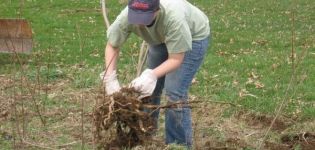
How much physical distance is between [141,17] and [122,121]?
0.59m

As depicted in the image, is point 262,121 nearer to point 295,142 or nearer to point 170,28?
point 295,142

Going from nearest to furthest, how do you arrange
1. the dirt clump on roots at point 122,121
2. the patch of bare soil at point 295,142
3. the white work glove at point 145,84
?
1. the dirt clump on roots at point 122,121
2. the white work glove at point 145,84
3. the patch of bare soil at point 295,142

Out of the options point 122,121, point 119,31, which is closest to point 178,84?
point 119,31

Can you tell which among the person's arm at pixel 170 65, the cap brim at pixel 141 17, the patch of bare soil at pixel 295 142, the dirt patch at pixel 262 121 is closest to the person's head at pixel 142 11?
the cap brim at pixel 141 17

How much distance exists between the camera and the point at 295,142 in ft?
16.6

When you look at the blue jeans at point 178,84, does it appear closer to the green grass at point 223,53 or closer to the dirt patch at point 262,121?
the green grass at point 223,53

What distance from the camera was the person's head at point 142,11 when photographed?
367 cm

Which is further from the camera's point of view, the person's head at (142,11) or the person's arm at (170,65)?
the person's arm at (170,65)

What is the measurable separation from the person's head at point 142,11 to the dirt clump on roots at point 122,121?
40 cm

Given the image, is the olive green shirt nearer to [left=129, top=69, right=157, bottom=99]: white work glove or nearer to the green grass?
[left=129, top=69, right=157, bottom=99]: white work glove

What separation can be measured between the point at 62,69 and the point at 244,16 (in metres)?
6.24

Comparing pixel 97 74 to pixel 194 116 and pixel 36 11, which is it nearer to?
pixel 194 116

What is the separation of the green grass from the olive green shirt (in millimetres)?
619

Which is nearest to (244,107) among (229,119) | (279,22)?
(229,119)
